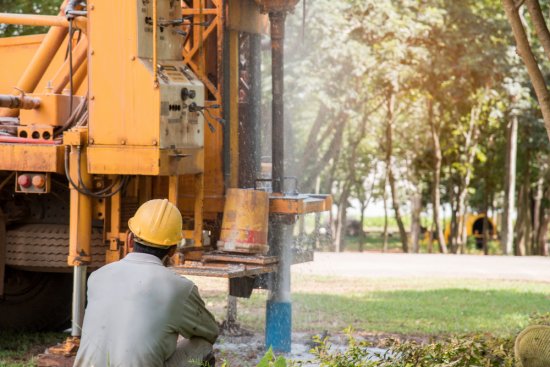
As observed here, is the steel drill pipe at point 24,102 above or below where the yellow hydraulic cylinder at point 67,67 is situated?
below

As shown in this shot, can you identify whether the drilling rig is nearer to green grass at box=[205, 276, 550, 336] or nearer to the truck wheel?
the truck wheel

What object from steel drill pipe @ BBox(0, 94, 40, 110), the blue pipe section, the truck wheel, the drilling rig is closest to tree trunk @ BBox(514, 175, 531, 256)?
the drilling rig

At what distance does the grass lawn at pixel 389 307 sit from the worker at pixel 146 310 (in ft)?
11.8

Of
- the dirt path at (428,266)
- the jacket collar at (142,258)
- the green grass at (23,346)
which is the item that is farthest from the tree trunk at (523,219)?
the jacket collar at (142,258)

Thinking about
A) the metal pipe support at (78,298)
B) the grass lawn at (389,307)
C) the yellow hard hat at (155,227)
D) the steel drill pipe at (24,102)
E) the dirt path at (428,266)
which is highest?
the steel drill pipe at (24,102)

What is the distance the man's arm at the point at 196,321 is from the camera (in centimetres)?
488

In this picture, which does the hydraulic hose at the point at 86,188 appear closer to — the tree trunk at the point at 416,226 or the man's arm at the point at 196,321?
the man's arm at the point at 196,321

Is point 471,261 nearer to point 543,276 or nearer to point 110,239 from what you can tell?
point 543,276

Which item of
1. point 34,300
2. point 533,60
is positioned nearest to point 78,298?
point 34,300

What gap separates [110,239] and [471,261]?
12.2 meters

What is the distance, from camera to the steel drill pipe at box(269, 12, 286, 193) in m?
8.88

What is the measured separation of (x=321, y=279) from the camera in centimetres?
1580

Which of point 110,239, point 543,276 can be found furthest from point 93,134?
point 543,276

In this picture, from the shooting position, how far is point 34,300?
9.55 meters
